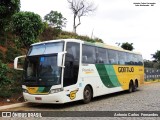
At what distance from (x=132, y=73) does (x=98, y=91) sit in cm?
626

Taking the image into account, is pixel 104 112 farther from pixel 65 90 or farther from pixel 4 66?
pixel 4 66

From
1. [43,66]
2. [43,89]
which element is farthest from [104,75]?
[43,89]

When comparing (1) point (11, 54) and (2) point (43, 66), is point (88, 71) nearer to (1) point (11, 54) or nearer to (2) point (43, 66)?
(2) point (43, 66)

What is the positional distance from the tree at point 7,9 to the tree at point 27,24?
31.6 inches

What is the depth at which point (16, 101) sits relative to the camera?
578 inches

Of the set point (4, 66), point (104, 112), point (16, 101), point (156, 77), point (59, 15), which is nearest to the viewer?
point (104, 112)

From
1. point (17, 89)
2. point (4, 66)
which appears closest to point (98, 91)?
point (17, 89)

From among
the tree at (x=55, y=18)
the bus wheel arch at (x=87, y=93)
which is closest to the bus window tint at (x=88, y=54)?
the bus wheel arch at (x=87, y=93)

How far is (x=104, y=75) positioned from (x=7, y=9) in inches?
292

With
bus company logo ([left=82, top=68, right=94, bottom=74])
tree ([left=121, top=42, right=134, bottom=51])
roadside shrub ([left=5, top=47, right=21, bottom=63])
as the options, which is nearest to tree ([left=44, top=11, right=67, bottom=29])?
tree ([left=121, top=42, right=134, bottom=51])

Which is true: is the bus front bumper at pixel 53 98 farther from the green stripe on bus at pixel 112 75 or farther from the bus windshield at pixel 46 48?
the green stripe on bus at pixel 112 75

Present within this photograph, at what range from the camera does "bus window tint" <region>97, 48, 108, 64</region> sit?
16.7 metres

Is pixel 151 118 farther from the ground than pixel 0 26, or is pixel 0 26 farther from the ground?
pixel 0 26

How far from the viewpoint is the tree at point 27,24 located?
18172 mm
